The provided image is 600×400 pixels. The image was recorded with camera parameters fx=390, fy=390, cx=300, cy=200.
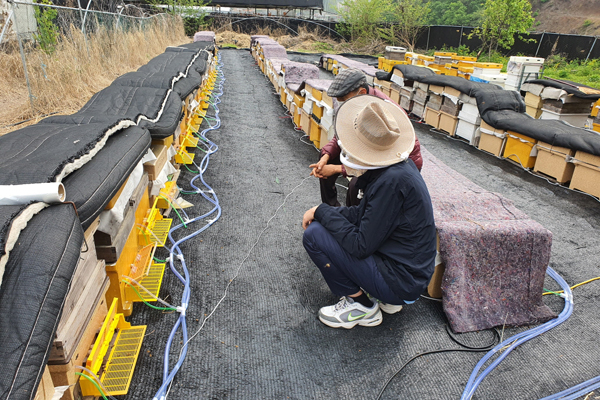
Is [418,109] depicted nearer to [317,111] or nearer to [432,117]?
[432,117]

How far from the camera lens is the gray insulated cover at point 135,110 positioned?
9.34ft

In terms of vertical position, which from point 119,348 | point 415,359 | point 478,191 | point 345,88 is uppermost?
point 345,88

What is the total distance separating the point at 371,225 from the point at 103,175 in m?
1.36

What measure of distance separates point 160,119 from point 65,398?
229 cm

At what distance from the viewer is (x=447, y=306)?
7.90 feet

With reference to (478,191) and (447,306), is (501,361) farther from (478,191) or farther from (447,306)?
(478,191)

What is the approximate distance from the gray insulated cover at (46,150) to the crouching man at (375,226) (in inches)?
50.2

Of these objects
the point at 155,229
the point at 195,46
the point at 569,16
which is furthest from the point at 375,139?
the point at 569,16

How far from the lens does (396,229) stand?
2031mm

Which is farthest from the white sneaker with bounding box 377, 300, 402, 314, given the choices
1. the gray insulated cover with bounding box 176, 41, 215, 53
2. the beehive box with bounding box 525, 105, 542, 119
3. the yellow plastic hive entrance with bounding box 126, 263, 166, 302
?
the gray insulated cover with bounding box 176, 41, 215, 53

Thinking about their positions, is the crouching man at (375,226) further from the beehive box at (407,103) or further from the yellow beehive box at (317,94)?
the beehive box at (407,103)

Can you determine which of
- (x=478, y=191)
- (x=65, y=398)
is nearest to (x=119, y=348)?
(x=65, y=398)

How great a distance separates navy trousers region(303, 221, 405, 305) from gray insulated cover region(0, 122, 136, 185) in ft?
4.19

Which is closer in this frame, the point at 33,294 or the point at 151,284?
the point at 33,294
